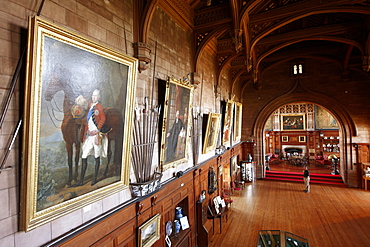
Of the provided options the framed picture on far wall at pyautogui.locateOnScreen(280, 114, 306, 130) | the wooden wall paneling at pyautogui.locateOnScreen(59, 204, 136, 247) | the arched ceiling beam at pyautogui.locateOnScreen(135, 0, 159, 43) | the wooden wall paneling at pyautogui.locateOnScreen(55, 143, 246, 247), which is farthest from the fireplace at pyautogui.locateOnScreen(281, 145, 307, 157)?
the arched ceiling beam at pyautogui.locateOnScreen(135, 0, 159, 43)

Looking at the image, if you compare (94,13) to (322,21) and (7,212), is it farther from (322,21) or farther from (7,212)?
(322,21)

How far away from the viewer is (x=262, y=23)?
680cm

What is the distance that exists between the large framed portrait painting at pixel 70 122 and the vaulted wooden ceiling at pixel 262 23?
198 cm

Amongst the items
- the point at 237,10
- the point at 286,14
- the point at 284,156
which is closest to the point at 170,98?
the point at 237,10

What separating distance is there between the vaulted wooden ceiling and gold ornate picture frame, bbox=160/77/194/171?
1.63 meters

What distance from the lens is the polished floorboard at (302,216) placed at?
22.9 ft

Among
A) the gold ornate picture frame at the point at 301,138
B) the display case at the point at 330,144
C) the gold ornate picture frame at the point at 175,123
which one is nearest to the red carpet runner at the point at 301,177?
the display case at the point at 330,144

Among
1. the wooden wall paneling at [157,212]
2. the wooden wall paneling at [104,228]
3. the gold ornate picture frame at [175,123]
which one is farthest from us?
the gold ornate picture frame at [175,123]

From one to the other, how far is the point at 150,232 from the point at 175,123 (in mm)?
2415

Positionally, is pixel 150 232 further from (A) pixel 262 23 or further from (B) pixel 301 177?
(B) pixel 301 177

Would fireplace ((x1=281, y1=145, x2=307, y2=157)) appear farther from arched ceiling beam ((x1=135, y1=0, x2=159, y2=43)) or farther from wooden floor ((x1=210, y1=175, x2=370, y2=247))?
arched ceiling beam ((x1=135, y1=0, x2=159, y2=43))

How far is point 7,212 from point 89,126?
46.9 inches

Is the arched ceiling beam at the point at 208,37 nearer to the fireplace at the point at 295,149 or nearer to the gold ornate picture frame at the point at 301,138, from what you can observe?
the fireplace at the point at 295,149

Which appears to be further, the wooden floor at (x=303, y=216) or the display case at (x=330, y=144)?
the display case at (x=330, y=144)
